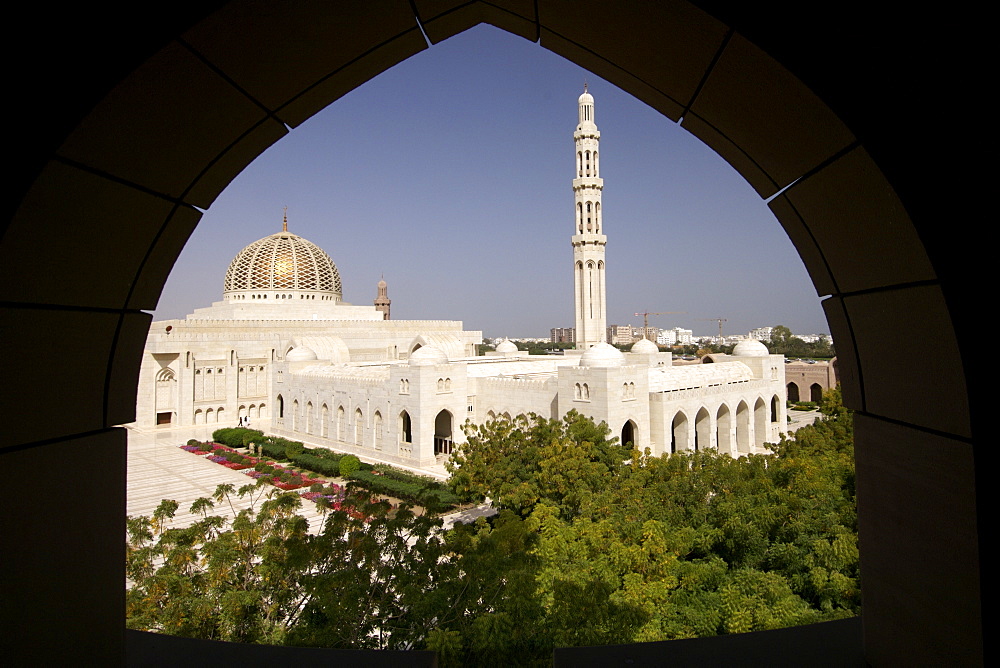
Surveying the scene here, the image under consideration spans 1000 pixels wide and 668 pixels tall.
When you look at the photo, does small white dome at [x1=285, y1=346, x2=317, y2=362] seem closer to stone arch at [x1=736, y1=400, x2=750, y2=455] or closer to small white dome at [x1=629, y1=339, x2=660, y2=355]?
small white dome at [x1=629, y1=339, x2=660, y2=355]

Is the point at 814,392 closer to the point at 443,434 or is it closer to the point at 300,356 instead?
the point at 443,434

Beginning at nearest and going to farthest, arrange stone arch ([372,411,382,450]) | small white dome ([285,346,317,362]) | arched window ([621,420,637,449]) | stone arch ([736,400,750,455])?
arched window ([621,420,637,449]) → stone arch ([372,411,382,450]) → stone arch ([736,400,750,455]) → small white dome ([285,346,317,362])

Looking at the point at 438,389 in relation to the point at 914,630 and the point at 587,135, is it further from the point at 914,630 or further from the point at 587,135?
the point at 914,630

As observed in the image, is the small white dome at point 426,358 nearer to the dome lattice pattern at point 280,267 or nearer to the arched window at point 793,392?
the dome lattice pattern at point 280,267

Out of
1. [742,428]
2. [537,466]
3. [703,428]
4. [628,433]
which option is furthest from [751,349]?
[537,466]

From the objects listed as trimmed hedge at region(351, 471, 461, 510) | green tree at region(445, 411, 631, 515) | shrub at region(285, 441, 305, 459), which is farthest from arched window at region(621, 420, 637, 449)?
shrub at region(285, 441, 305, 459)

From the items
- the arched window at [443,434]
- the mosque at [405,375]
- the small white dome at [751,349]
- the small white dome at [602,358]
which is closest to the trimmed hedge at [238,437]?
the mosque at [405,375]
